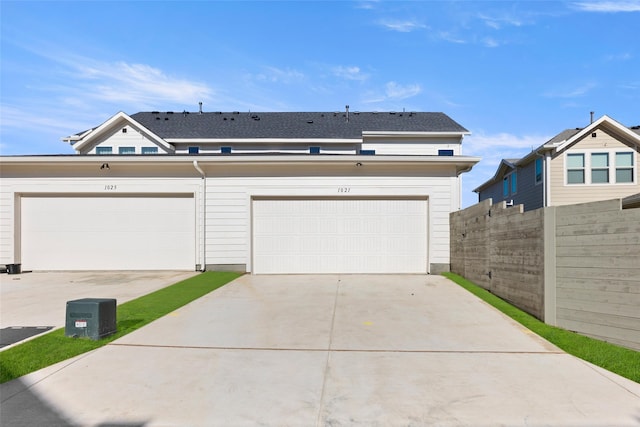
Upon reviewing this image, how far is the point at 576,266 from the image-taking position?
5852 mm

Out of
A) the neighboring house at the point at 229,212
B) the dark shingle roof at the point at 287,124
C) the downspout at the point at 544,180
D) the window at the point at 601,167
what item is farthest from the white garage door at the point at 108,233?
the window at the point at 601,167

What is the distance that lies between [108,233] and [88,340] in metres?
8.09

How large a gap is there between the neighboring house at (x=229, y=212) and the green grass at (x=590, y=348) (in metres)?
5.59

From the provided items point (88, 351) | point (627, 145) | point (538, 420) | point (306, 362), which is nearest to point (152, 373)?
point (88, 351)

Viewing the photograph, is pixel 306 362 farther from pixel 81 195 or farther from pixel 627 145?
pixel 627 145

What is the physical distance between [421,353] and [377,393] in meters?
1.41

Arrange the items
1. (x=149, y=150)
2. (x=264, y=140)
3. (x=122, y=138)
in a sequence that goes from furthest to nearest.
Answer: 1. (x=264, y=140)
2. (x=149, y=150)
3. (x=122, y=138)

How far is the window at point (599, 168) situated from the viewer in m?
16.7

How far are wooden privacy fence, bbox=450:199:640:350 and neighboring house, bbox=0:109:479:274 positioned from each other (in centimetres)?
413

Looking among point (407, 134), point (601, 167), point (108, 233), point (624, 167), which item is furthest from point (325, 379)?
point (407, 134)

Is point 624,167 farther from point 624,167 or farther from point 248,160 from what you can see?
point 248,160

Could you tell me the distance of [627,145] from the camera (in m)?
16.5

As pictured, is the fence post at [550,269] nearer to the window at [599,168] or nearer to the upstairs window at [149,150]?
the window at [599,168]

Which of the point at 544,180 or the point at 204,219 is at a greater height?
the point at 544,180
